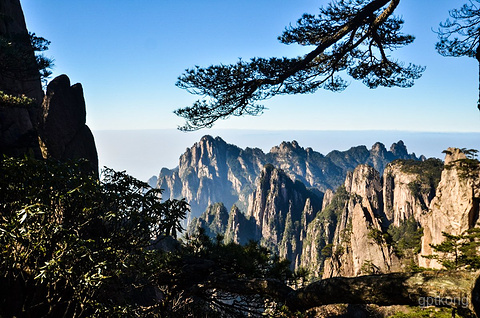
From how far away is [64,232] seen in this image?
179 inches

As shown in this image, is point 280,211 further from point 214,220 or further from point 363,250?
point 363,250

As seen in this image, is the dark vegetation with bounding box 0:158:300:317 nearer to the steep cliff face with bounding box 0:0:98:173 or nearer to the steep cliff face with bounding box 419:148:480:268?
the steep cliff face with bounding box 0:0:98:173

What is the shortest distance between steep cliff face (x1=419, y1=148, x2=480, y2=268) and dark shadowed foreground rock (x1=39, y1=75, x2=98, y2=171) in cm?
3458

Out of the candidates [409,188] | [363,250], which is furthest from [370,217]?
[409,188]

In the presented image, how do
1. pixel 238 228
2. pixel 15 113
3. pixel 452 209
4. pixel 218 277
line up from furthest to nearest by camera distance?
1. pixel 238 228
2. pixel 452 209
3. pixel 15 113
4. pixel 218 277

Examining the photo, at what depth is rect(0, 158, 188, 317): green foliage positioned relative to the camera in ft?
14.4

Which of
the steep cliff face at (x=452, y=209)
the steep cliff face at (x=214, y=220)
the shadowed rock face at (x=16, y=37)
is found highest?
the shadowed rock face at (x=16, y=37)

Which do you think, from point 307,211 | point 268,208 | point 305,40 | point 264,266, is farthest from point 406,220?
point 305,40

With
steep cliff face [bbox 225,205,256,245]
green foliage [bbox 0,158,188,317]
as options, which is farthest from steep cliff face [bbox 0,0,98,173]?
steep cliff face [bbox 225,205,256,245]

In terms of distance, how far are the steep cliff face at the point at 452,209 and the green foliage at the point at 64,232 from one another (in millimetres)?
26887

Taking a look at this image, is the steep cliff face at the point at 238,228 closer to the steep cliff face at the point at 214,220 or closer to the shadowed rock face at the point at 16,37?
the steep cliff face at the point at 214,220

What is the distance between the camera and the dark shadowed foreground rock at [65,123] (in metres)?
27.2

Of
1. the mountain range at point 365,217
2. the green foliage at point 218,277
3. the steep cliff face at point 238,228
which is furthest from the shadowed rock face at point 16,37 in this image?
the steep cliff face at point 238,228

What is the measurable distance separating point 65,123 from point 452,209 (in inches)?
1591
